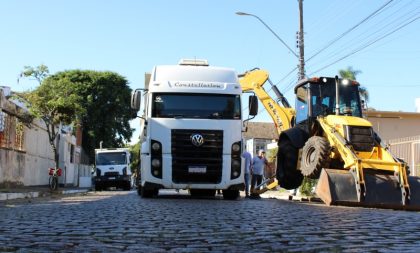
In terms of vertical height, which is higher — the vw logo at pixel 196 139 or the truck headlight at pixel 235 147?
the vw logo at pixel 196 139

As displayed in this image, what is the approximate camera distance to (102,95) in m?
51.0

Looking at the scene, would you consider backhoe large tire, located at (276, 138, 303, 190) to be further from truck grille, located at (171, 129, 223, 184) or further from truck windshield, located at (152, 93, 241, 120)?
truck grille, located at (171, 129, 223, 184)

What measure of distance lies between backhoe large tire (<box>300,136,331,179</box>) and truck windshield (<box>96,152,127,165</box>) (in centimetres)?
2097

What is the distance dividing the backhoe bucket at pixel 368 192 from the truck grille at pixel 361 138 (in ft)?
4.50

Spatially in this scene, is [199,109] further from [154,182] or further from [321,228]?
[321,228]

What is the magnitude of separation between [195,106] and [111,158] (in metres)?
20.7

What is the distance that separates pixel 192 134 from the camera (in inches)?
514

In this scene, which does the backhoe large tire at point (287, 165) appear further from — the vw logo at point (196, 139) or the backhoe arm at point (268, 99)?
the vw logo at point (196, 139)

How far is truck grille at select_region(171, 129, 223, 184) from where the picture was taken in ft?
42.8

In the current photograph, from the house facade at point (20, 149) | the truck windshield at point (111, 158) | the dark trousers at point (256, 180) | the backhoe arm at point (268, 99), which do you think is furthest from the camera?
the truck windshield at point (111, 158)

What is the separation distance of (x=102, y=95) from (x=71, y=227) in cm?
4571

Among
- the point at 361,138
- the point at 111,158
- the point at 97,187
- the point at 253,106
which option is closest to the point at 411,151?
the point at 361,138

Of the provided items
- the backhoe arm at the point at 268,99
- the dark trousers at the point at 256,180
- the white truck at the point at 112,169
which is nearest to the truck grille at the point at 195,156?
the backhoe arm at the point at 268,99

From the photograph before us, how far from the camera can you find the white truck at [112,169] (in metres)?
32.2
